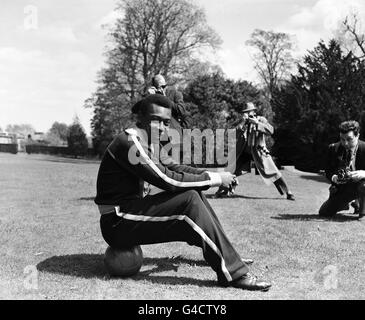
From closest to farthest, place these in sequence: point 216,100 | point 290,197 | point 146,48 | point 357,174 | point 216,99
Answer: point 357,174
point 290,197
point 216,100
point 216,99
point 146,48

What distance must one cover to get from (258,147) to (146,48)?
3070 cm

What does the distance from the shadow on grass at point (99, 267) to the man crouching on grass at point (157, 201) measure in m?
0.41

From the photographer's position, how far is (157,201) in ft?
17.2

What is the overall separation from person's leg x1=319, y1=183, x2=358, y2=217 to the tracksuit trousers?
483 centimetres

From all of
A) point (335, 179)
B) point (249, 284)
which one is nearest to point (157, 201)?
point (249, 284)

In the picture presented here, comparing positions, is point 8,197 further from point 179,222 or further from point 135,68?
point 135,68

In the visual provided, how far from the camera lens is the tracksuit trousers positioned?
5.07 meters

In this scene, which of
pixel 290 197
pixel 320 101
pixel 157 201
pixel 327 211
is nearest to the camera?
pixel 157 201

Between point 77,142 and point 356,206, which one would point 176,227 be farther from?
point 77,142

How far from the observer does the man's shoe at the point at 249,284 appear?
4.96m

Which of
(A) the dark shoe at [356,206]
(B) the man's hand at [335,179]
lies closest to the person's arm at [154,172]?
(B) the man's hand at [335,179]

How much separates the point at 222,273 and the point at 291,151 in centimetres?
2848

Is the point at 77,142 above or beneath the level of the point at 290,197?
above
